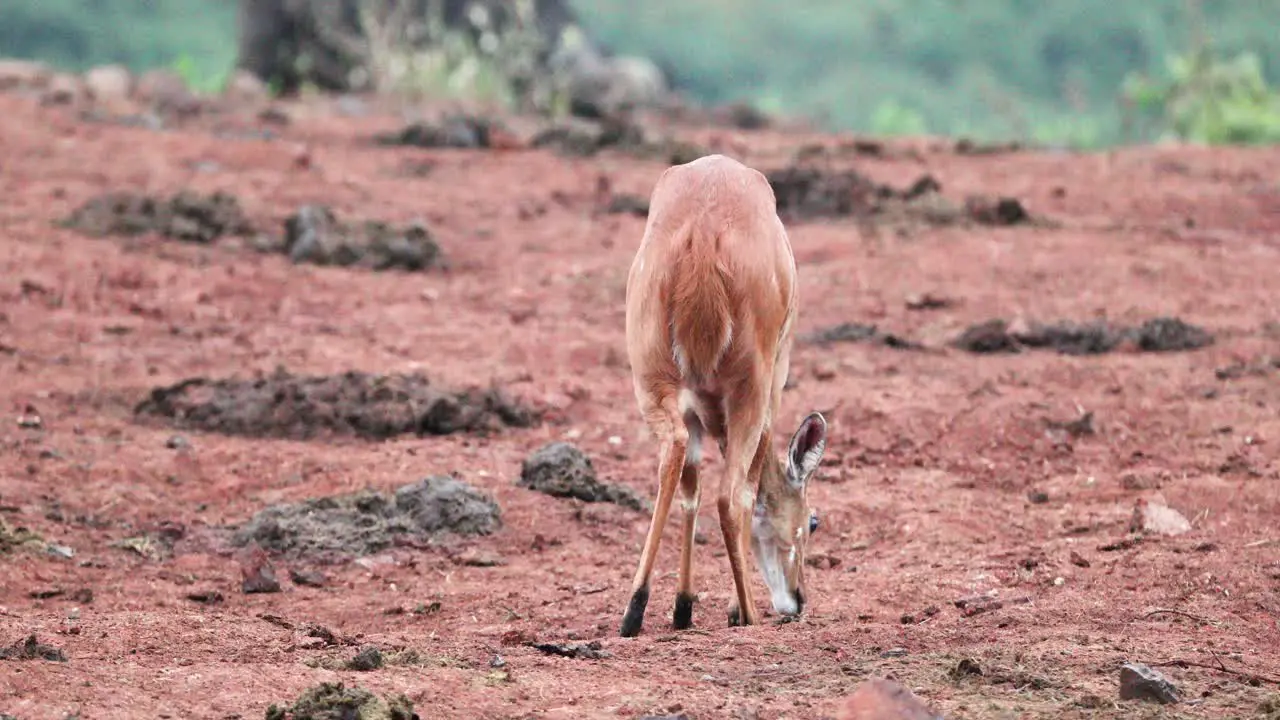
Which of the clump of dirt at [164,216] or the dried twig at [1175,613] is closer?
the dried twig at [1175,613]

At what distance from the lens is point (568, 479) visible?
344 inches

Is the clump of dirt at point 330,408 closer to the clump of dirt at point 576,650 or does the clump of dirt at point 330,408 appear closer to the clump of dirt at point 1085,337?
the clump of dirt at point 1085,337

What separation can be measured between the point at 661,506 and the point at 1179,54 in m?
17.4

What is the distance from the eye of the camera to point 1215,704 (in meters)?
5.36

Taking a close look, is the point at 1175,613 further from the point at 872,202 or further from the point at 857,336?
the point at 872,202

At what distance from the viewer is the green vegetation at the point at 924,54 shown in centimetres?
1956

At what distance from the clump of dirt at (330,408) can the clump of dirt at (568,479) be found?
39.0 inches

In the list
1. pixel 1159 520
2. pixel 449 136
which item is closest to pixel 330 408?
pixel 1159 520

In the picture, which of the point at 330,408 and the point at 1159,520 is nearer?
the point at 1159,520

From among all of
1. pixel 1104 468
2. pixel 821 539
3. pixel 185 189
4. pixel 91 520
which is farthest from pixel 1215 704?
pixel 185 189

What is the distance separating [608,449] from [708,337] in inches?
120

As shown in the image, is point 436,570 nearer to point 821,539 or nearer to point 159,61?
point 821,539

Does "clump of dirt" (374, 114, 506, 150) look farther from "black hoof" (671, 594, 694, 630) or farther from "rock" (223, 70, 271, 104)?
"black hoof" (671, 594, 694, 630)

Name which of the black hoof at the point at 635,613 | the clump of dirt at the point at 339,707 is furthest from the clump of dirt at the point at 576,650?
the clump of dirt at the point at 339,707
